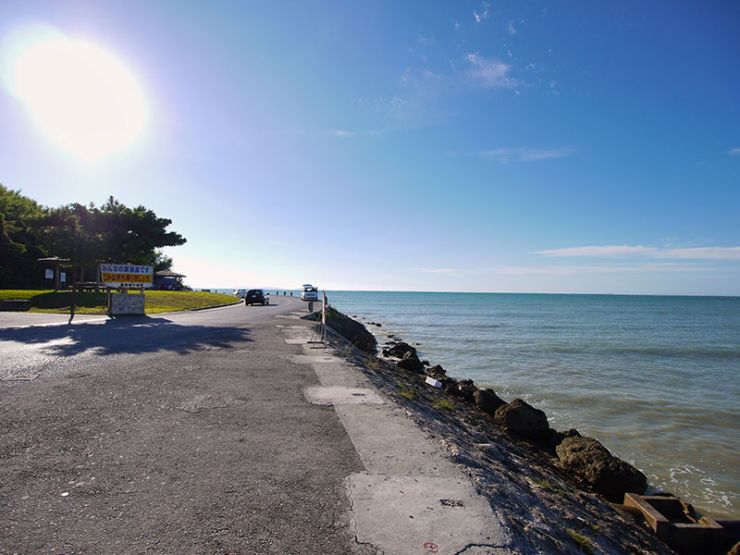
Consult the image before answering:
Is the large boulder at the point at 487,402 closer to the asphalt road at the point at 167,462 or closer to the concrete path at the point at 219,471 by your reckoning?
the concrete path at the point at 219,471

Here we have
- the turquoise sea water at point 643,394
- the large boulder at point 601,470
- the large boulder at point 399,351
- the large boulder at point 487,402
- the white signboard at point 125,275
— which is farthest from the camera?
the large boulder at point 399,351

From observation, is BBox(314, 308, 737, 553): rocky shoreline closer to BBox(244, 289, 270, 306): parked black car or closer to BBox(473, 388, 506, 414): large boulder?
BBox(473, 388, 506, 414): large boulder

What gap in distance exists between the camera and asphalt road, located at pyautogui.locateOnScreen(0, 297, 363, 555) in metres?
2.91

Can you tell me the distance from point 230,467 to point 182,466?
483mm

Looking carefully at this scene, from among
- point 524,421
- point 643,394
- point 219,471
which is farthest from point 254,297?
point 219,471

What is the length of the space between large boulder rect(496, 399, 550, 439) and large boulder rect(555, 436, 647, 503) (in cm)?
123

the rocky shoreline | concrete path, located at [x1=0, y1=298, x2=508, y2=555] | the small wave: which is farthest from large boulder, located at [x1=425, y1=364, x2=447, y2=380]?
the small wave

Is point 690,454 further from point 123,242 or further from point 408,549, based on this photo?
point 123,242

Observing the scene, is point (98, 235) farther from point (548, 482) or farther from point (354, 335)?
point (548, 482)

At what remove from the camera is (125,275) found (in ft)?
74.5

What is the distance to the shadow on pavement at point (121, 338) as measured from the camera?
11163 mm

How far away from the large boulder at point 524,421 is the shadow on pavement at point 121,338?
823 cm

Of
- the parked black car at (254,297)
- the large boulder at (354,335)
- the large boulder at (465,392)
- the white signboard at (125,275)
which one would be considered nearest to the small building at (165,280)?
the parked black car at (254,297)

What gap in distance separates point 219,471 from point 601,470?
692 cm
